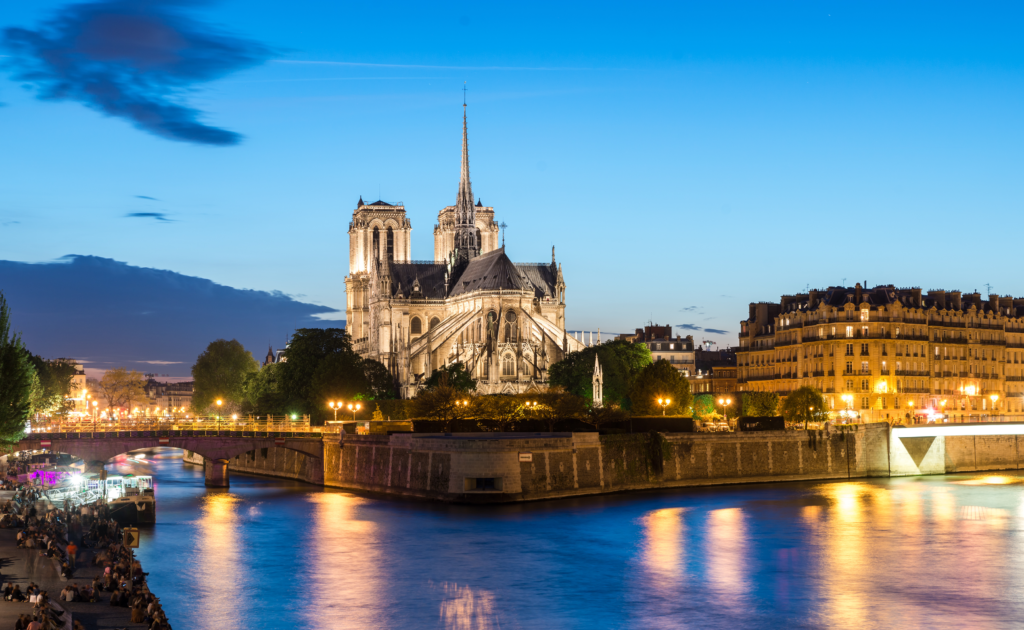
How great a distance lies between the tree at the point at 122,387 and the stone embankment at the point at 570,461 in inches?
4713

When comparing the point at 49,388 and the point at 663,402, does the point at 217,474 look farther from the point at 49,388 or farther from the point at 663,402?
the point at 49,388

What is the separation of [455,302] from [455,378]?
21.1 metres

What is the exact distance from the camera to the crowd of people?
24828 mm

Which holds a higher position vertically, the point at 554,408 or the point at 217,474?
the point at 554,408

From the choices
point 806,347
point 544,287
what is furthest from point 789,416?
point 544,287

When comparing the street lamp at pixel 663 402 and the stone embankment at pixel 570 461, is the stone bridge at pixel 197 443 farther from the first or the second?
the street lamp at pixel 663 402

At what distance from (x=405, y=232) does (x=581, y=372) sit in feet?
163

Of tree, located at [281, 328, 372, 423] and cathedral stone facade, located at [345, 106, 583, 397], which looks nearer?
tree, located at [281, 328, 372, 423]

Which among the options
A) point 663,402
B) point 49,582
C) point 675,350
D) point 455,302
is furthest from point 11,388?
point 675,350

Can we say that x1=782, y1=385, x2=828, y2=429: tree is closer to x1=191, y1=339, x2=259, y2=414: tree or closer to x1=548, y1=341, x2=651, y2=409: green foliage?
x1=548, y1=341, x2=651, y2=409: green foliage

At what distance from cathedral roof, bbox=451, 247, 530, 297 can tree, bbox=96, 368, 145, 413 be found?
290ft

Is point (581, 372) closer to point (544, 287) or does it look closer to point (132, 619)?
point (544, 287)

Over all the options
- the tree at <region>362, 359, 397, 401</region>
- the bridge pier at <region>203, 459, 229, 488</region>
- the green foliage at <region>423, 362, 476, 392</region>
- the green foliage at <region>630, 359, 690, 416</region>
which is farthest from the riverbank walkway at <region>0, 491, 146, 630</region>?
the green foliage at <region>423, 362, 476, 392</region>

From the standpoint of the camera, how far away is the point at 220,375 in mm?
123938
